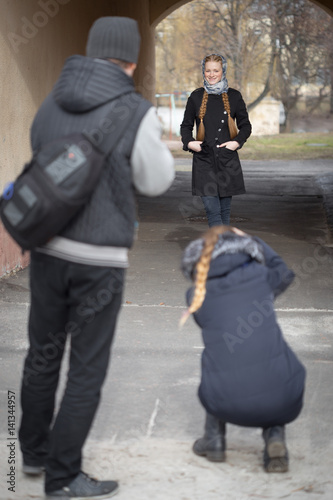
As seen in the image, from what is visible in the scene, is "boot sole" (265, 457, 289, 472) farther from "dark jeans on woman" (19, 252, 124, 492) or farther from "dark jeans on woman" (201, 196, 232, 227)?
"dark jeans on woman" (201, 196, 232, 227)

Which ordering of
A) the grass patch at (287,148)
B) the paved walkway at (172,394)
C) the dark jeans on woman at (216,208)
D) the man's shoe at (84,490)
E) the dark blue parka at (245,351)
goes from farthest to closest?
the grass patch at (287,148), the dark jeans on woman at (216,208), the paved walkway at (172,394), the dark blue parka at (245,351), the man's shoe at (84,490)

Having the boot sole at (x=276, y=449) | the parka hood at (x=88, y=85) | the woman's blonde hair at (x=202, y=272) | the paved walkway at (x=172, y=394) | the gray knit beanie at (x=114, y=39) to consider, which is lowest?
the paved walkway at (x=172, y=394)

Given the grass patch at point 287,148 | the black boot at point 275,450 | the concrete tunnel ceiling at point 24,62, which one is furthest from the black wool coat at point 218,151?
the grass patch at point 287,148

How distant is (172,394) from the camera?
4.56m

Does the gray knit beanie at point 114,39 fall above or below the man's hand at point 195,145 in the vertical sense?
above

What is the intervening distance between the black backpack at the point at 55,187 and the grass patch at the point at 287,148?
19924 millimetres

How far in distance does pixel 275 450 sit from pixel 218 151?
13.5 ft

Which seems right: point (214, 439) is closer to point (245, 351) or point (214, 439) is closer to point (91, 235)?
point (245, 351)

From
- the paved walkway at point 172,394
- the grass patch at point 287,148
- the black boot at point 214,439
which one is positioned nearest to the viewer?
the paved walkway at point 172,394

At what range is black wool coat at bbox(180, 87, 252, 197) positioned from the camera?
7.22 m

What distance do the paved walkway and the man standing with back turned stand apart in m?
0.47

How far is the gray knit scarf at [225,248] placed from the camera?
341 centimetres

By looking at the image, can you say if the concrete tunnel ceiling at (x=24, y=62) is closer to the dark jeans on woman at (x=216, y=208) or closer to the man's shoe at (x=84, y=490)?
the dark jeans on woman at (x=216, y=208)

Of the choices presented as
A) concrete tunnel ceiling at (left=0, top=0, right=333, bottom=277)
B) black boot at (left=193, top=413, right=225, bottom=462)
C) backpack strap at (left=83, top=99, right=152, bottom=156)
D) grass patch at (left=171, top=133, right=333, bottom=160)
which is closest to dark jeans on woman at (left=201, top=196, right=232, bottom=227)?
concrete tunnel ceiling at (left=0, top=0, right=333, bottom=277)
